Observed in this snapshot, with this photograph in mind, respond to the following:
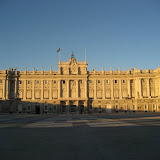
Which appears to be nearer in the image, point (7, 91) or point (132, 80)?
point (7, 91)

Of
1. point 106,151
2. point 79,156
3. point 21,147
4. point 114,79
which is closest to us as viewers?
point 79,156

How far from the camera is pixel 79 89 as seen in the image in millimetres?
86750

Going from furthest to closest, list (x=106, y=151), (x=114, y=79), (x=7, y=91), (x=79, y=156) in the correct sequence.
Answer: (x=114, y=79), (x=7, y=91), (x=106, y=151), (x=79, y=156)

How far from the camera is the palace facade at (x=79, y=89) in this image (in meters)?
84.1

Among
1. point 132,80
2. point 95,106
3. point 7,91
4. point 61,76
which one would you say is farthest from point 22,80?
point 132,80

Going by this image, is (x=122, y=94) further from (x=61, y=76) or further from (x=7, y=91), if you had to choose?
(x=7, y=91)

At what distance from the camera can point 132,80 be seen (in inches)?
3494

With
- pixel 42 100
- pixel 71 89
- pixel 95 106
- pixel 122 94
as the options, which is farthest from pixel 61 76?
pixel 122 94

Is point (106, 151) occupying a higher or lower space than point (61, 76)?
lower

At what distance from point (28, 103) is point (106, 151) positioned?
78.2 metres

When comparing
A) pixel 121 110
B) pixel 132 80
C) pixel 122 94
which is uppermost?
pixel 132 80

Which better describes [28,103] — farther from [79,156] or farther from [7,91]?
[79,156]

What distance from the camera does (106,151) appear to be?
9852 millimetres

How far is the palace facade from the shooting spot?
84125 mm
